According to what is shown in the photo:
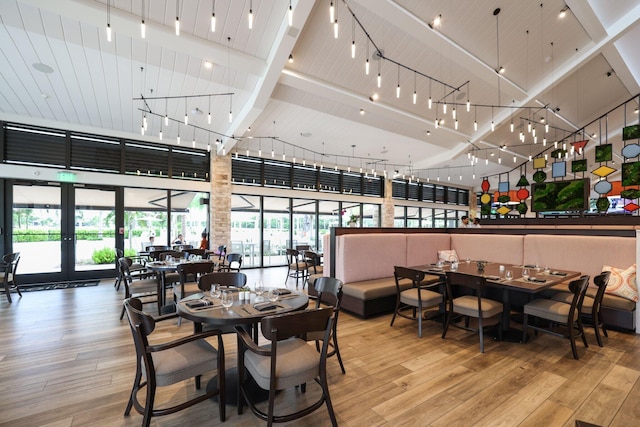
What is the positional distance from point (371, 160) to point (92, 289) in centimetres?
895

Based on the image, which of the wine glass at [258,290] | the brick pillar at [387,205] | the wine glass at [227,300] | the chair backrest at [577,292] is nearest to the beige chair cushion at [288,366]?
the wine glass at [227,300]

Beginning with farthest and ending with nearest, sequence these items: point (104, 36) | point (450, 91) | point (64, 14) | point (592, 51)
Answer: point (450, 91), point (592, 51), point (104, 36), point (64, 14)

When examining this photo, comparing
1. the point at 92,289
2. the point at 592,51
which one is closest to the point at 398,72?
the point at 592,51

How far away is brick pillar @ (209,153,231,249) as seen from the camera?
852cm

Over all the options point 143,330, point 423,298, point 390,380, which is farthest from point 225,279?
point 423,298

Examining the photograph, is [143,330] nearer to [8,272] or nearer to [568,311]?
[568,311]

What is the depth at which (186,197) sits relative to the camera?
8500 mm

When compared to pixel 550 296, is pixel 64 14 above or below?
above

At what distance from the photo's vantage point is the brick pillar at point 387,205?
12461mm

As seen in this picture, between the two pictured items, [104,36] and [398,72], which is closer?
[104,36]

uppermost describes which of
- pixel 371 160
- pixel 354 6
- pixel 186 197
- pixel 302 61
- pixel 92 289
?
pixel 354 6

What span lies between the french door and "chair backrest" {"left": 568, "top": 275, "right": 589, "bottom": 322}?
9.22m

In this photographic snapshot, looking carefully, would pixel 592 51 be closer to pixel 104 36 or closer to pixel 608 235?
pixel 608 235

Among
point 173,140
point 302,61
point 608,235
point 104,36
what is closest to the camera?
point 104,36
